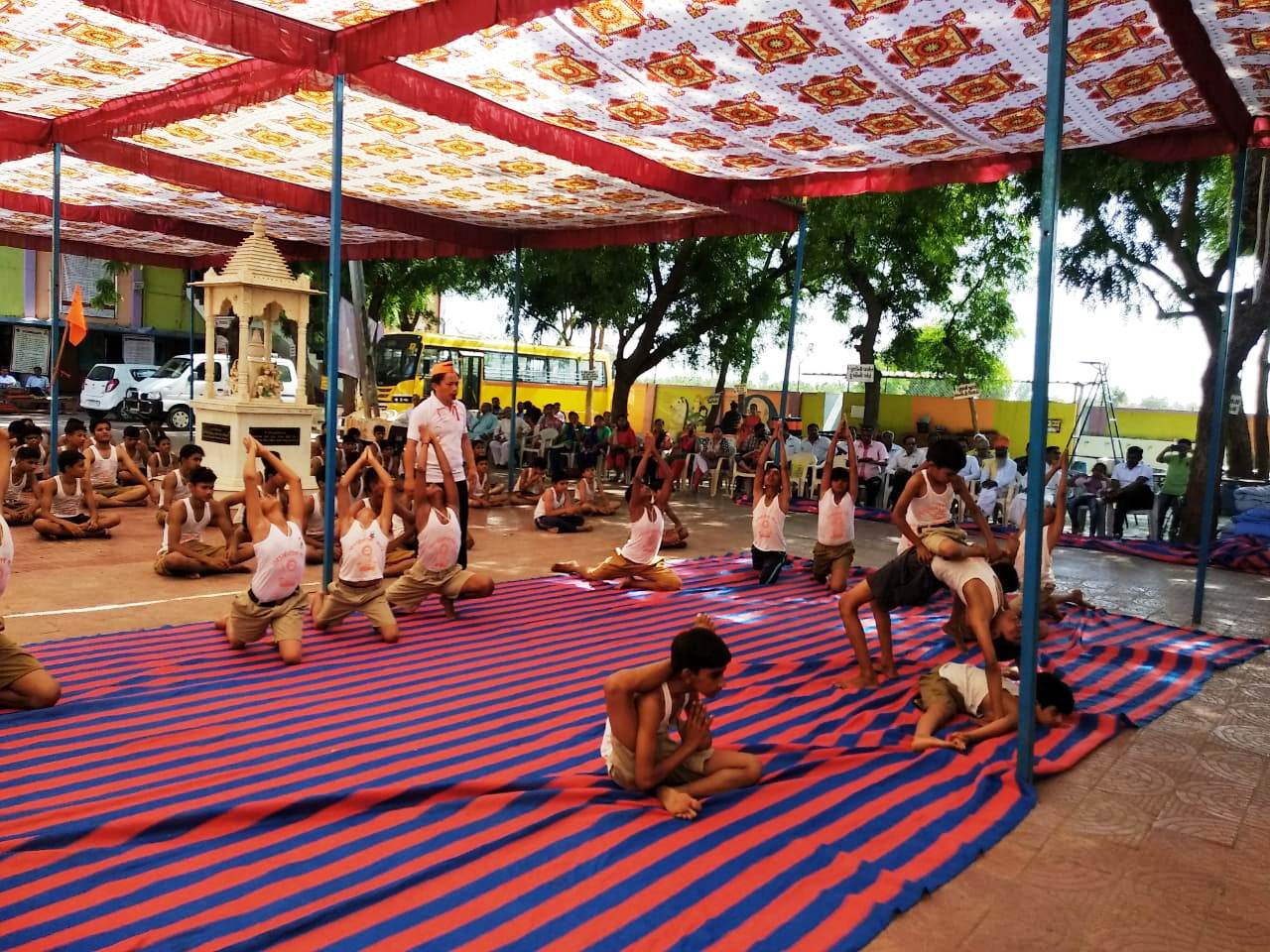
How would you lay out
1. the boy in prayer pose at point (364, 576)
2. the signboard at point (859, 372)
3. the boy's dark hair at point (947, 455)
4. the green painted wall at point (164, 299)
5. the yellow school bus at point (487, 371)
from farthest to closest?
1. the green painted wall at point (164, 299)
2. the yellow school bus at point (487, 371)
3. the signboard at point (859, 372)
4. the boy in prayer pose at point (364, 576)
5. the boy's dark hair at point (947, 455)

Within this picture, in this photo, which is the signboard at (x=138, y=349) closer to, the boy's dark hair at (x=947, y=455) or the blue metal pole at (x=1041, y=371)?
the boy's dark hair at (x=947, y=455)

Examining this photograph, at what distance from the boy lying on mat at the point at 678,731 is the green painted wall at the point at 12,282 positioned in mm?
30774

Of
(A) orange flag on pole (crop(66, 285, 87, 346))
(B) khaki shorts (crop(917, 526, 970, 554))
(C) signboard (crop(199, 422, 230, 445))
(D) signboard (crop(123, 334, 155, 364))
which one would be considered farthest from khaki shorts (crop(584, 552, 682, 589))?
(D) signboard (crop(123, 334, 155, 364))

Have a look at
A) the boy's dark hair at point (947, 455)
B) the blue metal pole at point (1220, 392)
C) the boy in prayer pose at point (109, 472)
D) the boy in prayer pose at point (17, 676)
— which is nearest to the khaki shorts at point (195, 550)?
the boy in prayer pose at point (17, 676)

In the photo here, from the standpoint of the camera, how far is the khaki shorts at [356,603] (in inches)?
228

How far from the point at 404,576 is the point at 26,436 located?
19.2ft

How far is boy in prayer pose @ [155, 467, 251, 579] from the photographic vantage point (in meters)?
7.27

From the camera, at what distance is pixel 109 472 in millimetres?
10727

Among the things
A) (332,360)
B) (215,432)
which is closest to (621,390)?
(215,432)

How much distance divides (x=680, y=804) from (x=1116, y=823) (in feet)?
5.66

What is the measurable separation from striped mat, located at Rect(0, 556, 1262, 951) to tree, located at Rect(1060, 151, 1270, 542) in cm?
636

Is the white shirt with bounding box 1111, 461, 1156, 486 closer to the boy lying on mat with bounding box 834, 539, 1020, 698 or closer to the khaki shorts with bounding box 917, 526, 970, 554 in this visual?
the boy lying on mat with bounding box 834, 539, 1020, 698

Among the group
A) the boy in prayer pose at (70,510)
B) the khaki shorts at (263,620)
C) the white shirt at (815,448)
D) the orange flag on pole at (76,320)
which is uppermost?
the orange flag on pole at (76,320)

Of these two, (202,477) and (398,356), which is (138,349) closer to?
(398,356)
